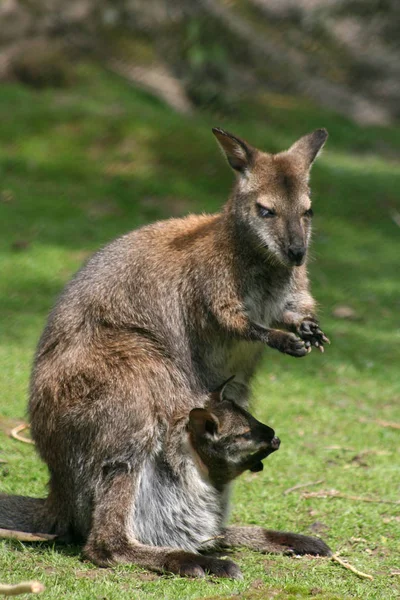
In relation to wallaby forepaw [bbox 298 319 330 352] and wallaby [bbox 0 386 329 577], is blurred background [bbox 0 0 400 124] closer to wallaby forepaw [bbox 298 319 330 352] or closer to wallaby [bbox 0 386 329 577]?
wallaby forepaw [bbox 298 319 330 352]

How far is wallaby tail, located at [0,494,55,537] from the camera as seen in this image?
4.18 m

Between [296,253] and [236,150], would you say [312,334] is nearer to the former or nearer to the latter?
[296,253]

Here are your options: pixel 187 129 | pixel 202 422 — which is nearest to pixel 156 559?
pixel 202 422

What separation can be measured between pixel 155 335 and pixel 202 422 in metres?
0.49

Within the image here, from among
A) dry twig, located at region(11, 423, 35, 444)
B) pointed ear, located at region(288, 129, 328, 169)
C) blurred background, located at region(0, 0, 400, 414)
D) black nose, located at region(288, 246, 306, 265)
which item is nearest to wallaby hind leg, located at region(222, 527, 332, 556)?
black nose, located at region(288, 246, 306, 265)

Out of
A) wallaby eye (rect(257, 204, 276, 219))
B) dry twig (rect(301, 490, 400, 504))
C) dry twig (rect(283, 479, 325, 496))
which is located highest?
wallaby eye (rect(257, 204, 276, 219))

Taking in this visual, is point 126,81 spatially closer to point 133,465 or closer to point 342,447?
point 342,447

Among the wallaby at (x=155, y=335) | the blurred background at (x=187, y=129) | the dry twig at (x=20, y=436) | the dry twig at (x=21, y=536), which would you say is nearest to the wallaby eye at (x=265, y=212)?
the wallaby at (x=155, y=335)

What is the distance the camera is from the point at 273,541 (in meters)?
4.39

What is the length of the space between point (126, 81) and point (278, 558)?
10815 millimetres

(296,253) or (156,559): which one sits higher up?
(296,253)

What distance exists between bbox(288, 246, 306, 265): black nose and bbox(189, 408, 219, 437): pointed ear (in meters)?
0.82

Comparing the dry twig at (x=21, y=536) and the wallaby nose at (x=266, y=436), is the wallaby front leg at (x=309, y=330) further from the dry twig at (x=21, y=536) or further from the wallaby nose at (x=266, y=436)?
the dry twig at (x=21, y=536)

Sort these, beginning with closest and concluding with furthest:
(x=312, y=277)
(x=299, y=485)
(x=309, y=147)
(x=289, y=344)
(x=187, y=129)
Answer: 1. (x=289, y=344)
2. (x=309, y=147)
3. (x=299, y=485)
4. (x=312, y=277)
5. (x=187, y=129)
